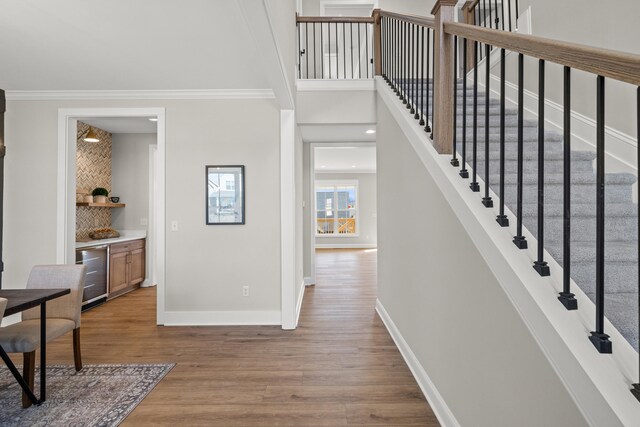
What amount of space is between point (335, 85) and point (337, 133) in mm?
749

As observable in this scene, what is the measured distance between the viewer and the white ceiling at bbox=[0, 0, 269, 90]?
224cm

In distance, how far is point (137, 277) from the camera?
538cm

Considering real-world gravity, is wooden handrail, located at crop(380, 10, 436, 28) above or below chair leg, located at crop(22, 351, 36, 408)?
above

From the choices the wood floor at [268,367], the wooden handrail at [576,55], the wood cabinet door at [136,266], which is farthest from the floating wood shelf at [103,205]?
the wooden handrail at [576,55]

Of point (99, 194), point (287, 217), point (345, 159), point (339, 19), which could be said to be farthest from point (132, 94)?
point (345, 159)

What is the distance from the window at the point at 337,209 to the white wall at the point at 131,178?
6593 millimetres

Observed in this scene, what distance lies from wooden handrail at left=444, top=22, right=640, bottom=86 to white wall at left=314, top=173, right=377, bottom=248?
10.0 m

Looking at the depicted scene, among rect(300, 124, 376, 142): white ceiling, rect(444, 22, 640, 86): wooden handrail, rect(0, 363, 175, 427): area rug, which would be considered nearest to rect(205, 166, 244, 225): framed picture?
rect(300, 124, 376, 142): white ceiling

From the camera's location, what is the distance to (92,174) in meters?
5.14

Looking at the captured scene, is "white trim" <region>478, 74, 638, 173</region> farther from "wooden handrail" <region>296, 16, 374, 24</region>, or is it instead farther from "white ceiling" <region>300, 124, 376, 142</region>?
"wooden handrail" <region>296, 16, 374, 24</region>

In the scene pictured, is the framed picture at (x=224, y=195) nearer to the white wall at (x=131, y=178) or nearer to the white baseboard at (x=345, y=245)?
the white wall at (x=131, y=178)

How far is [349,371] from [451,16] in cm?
249

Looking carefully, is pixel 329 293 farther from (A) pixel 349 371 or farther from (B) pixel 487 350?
(B) pixel 487 350

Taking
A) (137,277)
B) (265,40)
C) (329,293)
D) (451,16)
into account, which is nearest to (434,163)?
(451,16)
